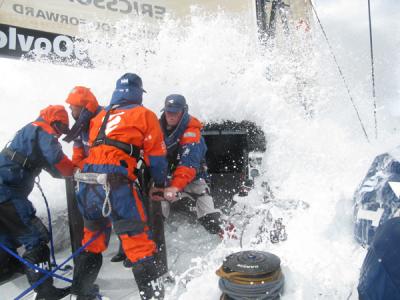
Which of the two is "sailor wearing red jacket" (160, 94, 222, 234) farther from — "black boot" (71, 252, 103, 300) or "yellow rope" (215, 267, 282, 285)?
"yellow rope" (215, 267, 282, 285)

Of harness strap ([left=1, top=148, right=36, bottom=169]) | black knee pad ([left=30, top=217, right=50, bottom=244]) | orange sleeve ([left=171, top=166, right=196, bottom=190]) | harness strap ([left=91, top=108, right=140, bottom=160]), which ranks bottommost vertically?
black knee pad ([left=30, top=217, right=50, bottom=244])

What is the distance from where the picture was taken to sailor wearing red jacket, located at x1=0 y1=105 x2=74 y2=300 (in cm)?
297

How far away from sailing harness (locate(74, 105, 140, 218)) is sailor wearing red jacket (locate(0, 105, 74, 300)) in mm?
528

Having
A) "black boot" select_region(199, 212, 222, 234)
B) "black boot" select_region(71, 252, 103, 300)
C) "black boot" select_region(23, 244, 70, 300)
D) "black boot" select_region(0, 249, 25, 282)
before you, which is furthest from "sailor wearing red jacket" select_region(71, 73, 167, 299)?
"black boot" select_region(199, 212, 222, 234)

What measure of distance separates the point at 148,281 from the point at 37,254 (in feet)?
3.61

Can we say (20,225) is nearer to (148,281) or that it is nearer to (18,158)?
(18,158)

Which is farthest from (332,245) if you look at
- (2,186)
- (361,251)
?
(2,186)

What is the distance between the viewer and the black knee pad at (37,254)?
304 centimetres

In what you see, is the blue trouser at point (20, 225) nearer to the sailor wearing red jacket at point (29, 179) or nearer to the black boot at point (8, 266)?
the sailor wearing red jacket at point (29, 179)

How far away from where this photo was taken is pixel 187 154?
3486mm

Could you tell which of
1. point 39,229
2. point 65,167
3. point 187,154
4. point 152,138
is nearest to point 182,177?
point 187,154

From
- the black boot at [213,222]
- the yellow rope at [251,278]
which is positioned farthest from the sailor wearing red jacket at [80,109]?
the yellow rope at [251,278]

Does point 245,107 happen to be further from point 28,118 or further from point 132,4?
point 132,4

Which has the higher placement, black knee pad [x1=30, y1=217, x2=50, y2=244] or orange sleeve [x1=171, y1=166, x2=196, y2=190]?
orange sleeve [x1=171, y1=166, x2=196, y2=190]
